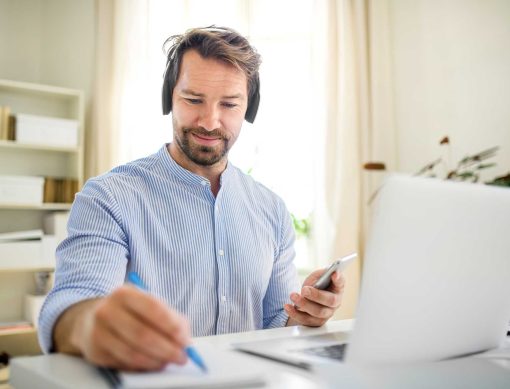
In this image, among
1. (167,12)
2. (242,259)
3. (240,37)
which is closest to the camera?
(242,259)

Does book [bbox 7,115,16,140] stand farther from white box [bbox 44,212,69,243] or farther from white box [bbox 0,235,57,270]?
white box [bbox 0,235,57,270]

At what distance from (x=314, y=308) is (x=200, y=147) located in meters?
0.55

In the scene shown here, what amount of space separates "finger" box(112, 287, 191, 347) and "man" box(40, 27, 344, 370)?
365mm

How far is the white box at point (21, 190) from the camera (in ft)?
11.0

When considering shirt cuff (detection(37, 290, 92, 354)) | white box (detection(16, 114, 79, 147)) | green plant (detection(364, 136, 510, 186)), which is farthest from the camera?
white box (detection(16, 114, 79, 147))

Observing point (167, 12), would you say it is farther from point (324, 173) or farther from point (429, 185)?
point (429, 185)

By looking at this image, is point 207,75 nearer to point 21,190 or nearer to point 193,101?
point 193,101

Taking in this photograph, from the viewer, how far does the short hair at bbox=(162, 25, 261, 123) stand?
1.47 m

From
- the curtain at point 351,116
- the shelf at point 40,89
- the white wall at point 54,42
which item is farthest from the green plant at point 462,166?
the white wall at point 54,42

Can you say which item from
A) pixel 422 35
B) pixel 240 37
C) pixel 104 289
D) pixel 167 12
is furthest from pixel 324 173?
pixel 104 289

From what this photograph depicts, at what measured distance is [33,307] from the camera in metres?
3.36

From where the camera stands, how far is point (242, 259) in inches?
56.8

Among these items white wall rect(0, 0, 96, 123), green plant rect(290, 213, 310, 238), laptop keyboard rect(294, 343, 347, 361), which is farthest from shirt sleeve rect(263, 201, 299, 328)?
white wall rect(0, 0, 96, 123)

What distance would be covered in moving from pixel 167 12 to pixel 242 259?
2.72m
